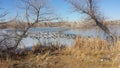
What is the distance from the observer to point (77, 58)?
34.5ft

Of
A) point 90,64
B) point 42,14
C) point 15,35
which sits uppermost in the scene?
point 42,14

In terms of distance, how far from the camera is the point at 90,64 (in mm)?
9523

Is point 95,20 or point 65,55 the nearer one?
point 65,55

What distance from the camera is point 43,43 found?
13695mm

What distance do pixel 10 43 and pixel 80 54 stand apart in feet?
11.2

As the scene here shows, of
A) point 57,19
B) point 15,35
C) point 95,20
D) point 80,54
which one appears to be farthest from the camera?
point 95,20

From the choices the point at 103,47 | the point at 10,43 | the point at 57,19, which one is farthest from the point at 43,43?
the point at 103,47

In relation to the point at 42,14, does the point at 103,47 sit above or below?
below

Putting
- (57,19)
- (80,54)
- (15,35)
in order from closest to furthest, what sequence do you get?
1. (80,54)
2. (15,35)
3. (57,19)

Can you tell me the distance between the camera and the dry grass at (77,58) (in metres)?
9.15

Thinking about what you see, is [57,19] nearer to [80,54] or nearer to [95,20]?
[80,54]

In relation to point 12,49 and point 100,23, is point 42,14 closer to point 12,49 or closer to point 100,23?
point 12,49

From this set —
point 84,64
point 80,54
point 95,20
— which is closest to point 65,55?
point 80,54

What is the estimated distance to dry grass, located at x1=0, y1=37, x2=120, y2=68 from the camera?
9.15 metres
